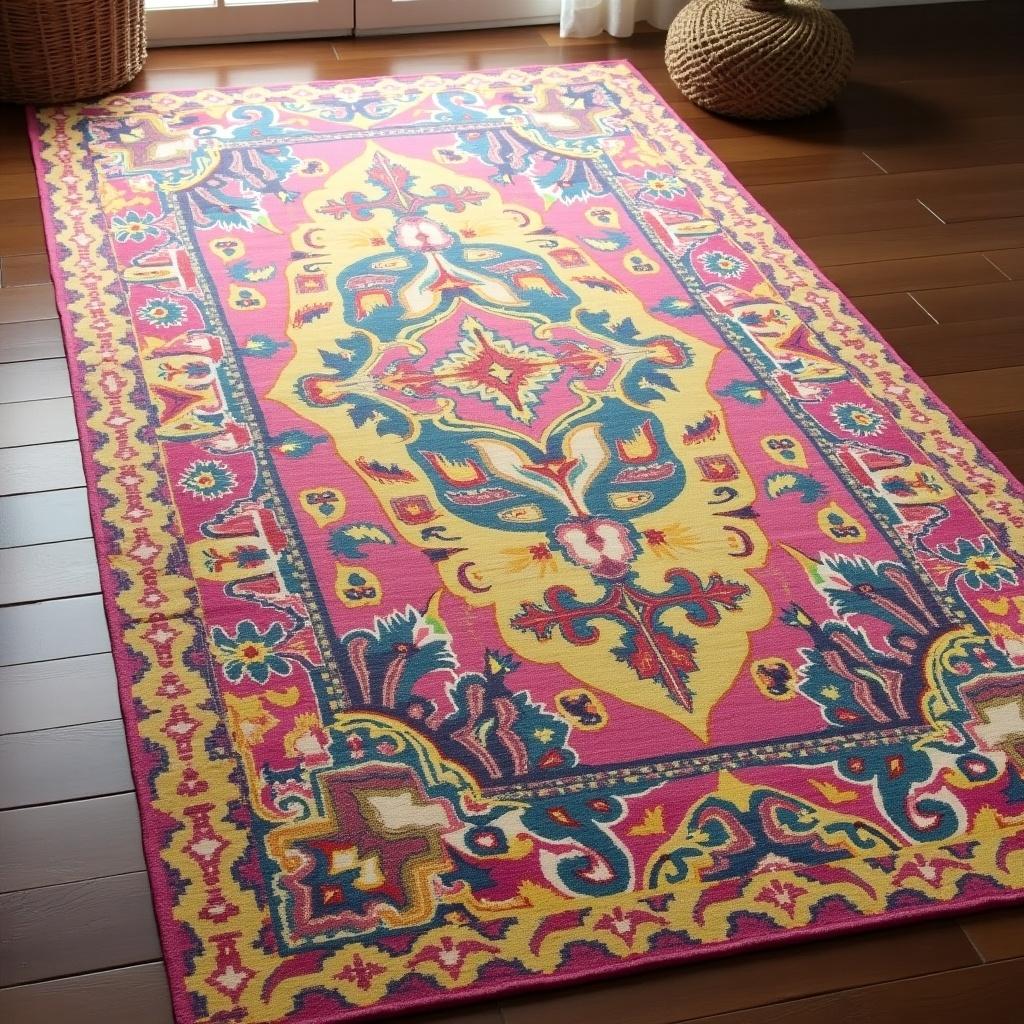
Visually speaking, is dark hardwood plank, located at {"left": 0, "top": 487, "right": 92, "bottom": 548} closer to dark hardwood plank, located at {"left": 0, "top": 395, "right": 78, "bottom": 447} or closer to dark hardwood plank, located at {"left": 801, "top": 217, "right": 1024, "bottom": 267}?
dark hardwood plank, located at {"left": 0, "top": 395, "right": 78, "bottom": 447}

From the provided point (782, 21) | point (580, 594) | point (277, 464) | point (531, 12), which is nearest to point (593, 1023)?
point (580, 594)

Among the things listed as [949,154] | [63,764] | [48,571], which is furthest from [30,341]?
[949,154]

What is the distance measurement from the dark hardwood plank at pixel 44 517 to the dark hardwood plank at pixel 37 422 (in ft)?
0.53

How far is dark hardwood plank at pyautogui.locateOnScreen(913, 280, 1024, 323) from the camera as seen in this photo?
3.04 metres

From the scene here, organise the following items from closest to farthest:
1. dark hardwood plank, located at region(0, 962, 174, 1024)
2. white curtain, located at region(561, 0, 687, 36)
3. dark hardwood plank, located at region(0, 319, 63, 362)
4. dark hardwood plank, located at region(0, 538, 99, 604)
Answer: dark hardwood plank, located at region(0, 962, 174, 1024) < dark hardwood plank, located at region(0, 538, 99, 604) < dark hardwood plank, located at region(0, 319, 63, 362) < white curtain, located at region(561, 0, 687, 36)

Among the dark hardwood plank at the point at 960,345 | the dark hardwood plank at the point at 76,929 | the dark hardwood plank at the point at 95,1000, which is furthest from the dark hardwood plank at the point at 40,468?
the dark hardwood plank at the point at 960,345

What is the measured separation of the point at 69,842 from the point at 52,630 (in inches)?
16.2

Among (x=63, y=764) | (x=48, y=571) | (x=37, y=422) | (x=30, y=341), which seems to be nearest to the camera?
(x=63, y=764)

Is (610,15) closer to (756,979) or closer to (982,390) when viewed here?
(982,390)

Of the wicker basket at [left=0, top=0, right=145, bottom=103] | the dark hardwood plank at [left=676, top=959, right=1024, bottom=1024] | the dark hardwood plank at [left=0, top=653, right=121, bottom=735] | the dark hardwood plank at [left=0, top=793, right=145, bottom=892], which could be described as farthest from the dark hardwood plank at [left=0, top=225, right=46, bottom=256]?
the dark hardwood plank at [left=676, top=959, right=1024, bottom=1024]

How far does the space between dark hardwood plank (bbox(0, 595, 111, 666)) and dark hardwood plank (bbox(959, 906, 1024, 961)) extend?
129 cm

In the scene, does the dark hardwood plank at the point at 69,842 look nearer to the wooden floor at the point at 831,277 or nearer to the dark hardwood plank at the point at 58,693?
the wooden floor at the point at 831,277

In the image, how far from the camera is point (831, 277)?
3143 millimetres

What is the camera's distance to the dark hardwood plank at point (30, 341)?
9.07 feet
